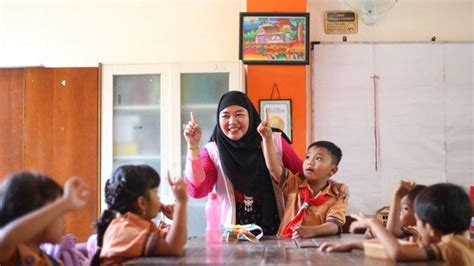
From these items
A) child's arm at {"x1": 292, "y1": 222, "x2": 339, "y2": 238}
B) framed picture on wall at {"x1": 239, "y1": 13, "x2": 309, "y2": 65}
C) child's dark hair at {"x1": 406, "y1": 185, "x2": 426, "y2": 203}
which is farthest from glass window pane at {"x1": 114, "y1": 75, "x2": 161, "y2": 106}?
child's dark hair at {"x1": 406, "y1": 185, "x2": 426, "y2": 203}

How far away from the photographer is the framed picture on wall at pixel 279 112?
13.2 ft

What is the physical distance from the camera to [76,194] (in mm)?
1201

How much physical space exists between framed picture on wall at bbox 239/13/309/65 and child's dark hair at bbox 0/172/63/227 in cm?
278

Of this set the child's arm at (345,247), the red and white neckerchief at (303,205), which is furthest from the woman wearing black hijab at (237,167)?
the child's arm at (345,247)

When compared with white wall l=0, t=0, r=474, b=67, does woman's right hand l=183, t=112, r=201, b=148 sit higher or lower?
lower

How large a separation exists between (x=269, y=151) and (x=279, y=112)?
6.65ft

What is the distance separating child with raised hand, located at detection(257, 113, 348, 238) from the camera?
6.42 ft

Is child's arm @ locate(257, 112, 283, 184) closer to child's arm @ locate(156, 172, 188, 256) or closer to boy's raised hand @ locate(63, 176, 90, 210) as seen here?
child's arm @ locate(156, 172, 188, 256)

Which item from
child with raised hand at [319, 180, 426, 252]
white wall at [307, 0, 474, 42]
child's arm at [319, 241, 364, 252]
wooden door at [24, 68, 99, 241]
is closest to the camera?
child's arm at [319, 241, 364, 252]

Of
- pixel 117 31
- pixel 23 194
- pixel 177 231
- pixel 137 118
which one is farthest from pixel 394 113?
pixel 23 194

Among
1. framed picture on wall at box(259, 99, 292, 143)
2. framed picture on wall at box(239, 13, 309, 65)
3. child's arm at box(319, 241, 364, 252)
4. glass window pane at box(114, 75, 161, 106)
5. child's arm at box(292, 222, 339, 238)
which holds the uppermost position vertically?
framed picture on wall at box(239, 13, 309, 65)

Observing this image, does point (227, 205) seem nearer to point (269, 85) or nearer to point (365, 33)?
point (269, 85)

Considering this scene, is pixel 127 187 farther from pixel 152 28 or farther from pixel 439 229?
pixel 152 28

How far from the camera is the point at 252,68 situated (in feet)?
13.3
